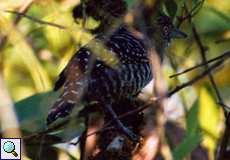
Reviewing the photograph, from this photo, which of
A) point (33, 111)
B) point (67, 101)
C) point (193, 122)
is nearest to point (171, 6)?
point (193, 122)

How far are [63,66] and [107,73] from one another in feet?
3.08

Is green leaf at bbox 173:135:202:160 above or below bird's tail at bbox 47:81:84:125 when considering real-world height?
below

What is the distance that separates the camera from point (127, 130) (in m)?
2.51

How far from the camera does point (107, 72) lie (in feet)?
9.14

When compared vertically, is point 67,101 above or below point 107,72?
below

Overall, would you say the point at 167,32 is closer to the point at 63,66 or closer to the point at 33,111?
the point at 63,66

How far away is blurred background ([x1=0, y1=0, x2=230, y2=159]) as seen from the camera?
2.84 m

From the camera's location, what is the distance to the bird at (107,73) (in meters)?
2.55

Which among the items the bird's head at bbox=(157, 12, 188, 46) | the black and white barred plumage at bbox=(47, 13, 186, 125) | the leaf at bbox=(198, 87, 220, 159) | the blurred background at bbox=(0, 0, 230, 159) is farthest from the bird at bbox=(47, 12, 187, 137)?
the leaf at bbox=(198, 87, 220, 159)

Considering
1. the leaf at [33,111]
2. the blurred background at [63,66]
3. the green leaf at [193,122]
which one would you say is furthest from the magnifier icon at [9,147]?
the green leaf at [193,122]

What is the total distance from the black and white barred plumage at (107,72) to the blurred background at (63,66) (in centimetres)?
19

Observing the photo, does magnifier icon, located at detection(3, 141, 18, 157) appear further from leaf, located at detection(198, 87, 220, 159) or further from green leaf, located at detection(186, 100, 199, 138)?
leaf, located at detection(198, 87, 220, 159)

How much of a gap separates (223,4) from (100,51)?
2392 mm

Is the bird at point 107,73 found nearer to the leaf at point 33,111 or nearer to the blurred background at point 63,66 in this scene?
the blurred background at point 63,66
